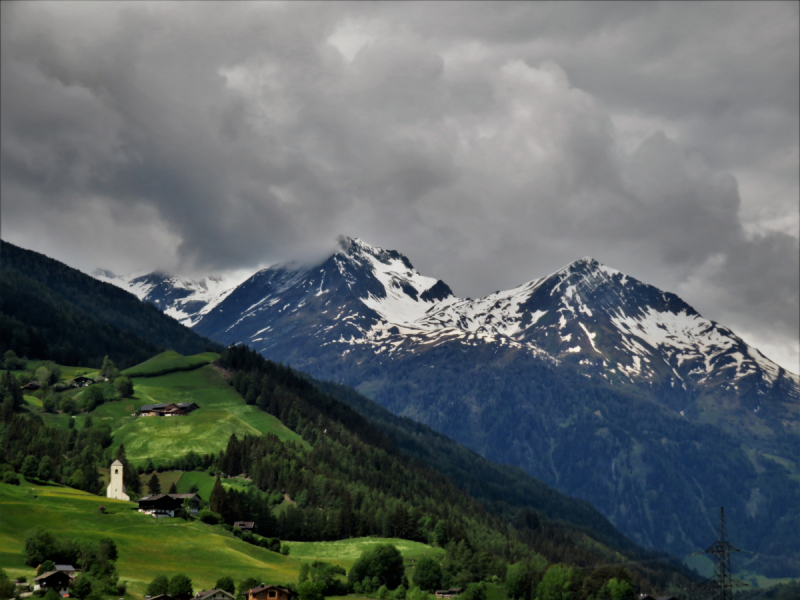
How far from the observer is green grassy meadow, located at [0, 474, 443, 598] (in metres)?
153

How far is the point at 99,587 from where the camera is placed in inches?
5162

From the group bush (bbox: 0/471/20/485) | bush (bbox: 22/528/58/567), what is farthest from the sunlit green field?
bush (bbox: 0/471/20/485)

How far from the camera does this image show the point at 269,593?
14300cm

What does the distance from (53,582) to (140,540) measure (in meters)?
43.1

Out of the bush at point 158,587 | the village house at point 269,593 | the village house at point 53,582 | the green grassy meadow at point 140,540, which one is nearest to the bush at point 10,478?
→ the green grassy meadow at point 140,540

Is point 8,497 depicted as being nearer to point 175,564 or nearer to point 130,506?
point 130,506

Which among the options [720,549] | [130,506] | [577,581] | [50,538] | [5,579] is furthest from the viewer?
[130,506]

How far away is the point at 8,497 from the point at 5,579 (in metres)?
61.1

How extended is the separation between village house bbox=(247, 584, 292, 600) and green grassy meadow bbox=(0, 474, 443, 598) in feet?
30.4

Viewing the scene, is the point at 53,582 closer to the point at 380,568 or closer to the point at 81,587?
the point at 81,587

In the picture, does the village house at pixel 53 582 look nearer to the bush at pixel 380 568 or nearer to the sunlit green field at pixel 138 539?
the sunlit green field at pixel 138 539

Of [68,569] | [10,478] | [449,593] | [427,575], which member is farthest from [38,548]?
[449,593]

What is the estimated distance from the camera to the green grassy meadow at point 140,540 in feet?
502

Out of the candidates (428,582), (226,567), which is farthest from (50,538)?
(428,582)
